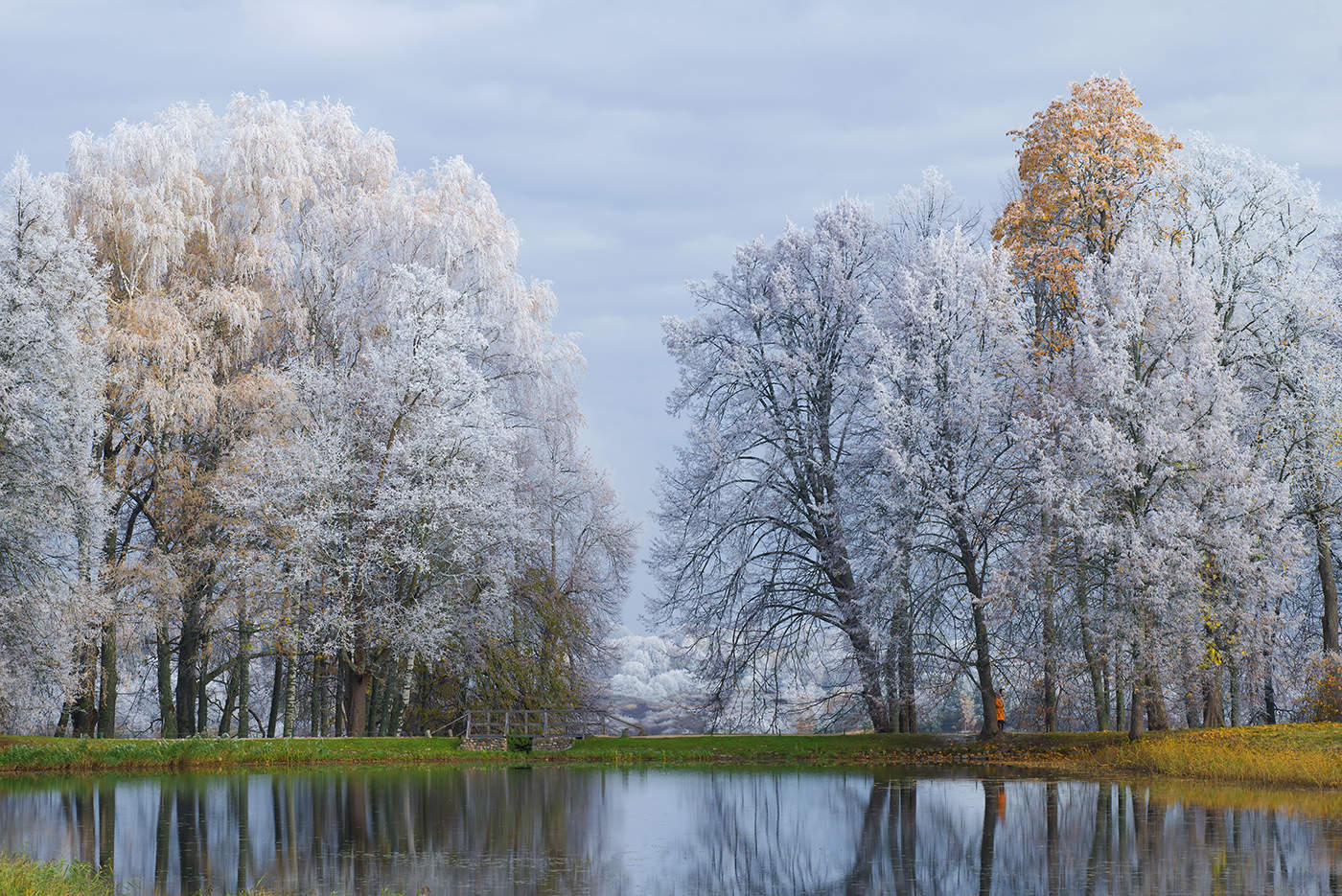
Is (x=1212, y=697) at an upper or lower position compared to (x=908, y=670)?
lower

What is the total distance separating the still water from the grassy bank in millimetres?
3042

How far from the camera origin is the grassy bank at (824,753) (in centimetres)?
2544

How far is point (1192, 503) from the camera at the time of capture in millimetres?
29578

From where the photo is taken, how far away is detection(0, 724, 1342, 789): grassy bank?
2544 cm

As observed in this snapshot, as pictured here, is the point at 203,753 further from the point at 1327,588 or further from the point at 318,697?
the point at 1327,588

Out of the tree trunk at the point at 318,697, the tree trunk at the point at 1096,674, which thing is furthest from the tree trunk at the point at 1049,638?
the tree trunk at the point at 318,697

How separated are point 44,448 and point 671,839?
2063 cm

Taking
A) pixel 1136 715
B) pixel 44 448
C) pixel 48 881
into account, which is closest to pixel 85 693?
pixel 44 448

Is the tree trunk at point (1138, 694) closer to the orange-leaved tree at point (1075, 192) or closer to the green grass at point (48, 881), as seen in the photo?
the orange-leaved tree at point (1075, 192)

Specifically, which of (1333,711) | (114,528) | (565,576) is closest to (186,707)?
(114,528)

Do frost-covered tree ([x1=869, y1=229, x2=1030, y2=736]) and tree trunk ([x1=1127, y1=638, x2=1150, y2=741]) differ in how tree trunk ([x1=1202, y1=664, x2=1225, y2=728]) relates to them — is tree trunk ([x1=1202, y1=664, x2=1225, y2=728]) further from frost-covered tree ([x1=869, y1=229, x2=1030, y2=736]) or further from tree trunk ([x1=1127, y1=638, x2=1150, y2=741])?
frost-covered tree ([x1=869, y1=229, x2=1030, y2=736])

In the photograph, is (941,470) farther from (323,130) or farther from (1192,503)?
(323,130)

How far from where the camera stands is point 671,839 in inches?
668

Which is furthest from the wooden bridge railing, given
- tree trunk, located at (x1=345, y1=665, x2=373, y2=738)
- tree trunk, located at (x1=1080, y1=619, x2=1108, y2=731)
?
tree trunk, located at (x1=1080, y1=619, x2=1108, y2=731)
